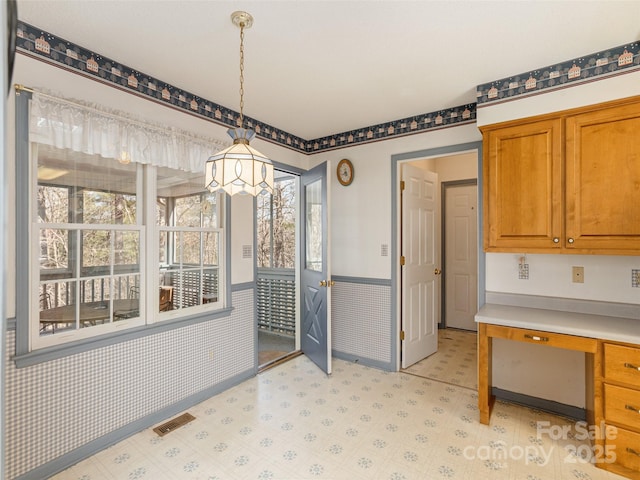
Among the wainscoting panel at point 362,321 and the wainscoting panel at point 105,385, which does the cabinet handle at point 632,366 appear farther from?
the wainscoting panel at point 105,385

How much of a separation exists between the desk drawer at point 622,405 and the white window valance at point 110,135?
316 cm

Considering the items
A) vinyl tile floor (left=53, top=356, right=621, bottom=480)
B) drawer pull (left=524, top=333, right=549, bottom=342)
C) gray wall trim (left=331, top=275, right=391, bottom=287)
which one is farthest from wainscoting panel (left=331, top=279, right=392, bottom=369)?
drawer pull (left=524, top=333, right=549, bottom=342)

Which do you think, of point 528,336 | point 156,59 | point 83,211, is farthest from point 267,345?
point 156,59

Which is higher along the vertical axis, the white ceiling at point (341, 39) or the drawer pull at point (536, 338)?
the white ceiling at point (341, 39)

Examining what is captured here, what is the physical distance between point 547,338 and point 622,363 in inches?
14.3

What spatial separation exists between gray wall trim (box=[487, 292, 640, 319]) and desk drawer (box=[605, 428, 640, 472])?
2.47ft

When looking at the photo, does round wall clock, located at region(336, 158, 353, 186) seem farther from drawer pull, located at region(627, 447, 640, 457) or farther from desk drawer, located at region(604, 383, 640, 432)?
drawer pull, located at region(627, 447, 640, 457)

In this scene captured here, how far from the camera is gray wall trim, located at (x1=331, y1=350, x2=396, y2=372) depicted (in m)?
3.42

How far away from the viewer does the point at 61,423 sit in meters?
1.97

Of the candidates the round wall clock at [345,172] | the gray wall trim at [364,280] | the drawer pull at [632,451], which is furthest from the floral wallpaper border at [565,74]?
the drawer pull at [632,451]

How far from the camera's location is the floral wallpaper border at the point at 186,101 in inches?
75.0

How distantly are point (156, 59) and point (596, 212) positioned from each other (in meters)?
3.05

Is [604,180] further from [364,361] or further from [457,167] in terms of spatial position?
[457,167]

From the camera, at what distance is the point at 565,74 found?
224cm
